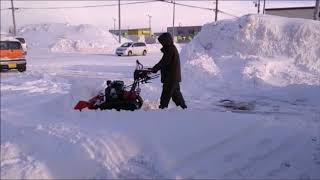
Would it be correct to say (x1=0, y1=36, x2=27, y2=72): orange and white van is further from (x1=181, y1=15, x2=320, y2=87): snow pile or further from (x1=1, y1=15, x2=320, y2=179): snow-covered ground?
(x1=1, y1=15, x2=320, y2=179): snow-covered ground

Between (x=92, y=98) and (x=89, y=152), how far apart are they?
2.82m

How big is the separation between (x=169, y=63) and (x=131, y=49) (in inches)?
1165

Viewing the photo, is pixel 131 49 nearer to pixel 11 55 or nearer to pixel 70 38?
pixel 11 55

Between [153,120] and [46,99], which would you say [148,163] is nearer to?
[153,120]

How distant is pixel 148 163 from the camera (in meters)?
5.00

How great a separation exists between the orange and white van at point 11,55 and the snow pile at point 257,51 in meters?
6.69

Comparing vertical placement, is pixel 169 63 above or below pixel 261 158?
above

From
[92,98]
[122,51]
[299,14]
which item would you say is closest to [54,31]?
[122,51]

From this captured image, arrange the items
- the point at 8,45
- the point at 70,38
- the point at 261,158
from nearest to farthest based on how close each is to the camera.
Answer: the point at 261,158 → the point at 8,45 → the point at 70,38

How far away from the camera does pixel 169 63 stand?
736 centimetres

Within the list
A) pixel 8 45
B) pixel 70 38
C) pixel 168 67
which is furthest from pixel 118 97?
pixel 70 38

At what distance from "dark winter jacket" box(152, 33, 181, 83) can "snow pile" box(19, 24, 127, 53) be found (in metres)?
40.9

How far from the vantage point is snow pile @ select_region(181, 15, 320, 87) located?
1524 centimetres

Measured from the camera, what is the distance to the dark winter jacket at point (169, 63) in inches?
285
